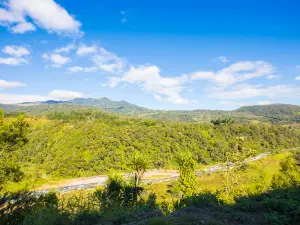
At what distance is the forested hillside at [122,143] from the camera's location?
272 ft

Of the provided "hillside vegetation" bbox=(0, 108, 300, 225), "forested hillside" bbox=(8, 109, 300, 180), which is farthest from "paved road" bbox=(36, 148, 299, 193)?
"hillside vegetation" bbox=(0, 108, 300, 225)

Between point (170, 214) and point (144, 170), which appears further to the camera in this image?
point (144, 170)

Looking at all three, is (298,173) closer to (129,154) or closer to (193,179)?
(193,179)

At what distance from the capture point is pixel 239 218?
7590mm

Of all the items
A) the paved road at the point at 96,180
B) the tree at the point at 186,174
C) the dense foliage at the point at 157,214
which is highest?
the dense foliage at the point at 157,214

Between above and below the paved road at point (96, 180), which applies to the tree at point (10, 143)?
above

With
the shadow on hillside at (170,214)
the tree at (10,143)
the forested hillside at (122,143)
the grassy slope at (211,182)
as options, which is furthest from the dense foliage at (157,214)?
the forested hillside at (122,143)

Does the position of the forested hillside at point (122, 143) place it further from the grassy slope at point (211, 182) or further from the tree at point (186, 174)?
the tree at point (186, 174)

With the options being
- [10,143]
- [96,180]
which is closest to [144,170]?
[10,143]

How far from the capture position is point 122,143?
9500cm

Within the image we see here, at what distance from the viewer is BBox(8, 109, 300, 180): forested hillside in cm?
8288

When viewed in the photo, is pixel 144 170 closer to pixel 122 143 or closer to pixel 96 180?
pixel 96 180

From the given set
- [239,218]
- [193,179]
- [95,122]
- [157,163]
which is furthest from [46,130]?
[239,218]

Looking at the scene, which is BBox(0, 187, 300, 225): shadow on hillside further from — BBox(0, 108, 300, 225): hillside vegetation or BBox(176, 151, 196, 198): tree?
BBox(176, 151, 196, 198): tree
